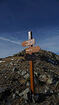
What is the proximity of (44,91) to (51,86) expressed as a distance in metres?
1.44

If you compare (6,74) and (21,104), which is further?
(6,74)

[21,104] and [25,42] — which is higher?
[25,42]

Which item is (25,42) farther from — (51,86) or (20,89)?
(51,86)

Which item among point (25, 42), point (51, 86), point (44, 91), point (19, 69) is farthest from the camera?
point (19, 69)

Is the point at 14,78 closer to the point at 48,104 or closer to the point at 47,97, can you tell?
the point at 47,97

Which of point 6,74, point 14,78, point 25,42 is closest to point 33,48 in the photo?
point 25,42

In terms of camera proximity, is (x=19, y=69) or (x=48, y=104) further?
(x=19, y=69)

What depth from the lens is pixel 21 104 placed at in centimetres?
849

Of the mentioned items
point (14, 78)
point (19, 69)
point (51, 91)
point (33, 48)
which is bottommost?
point (51, 91)

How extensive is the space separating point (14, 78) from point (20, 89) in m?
2.34

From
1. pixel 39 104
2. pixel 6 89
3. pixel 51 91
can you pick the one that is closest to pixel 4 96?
pixel 6 89

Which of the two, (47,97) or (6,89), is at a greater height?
(6,89)

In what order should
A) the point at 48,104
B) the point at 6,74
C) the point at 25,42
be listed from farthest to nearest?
1. the point at 6,74
2. the point at 25,42
3. the point at 48,104

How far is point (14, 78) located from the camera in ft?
40.6
